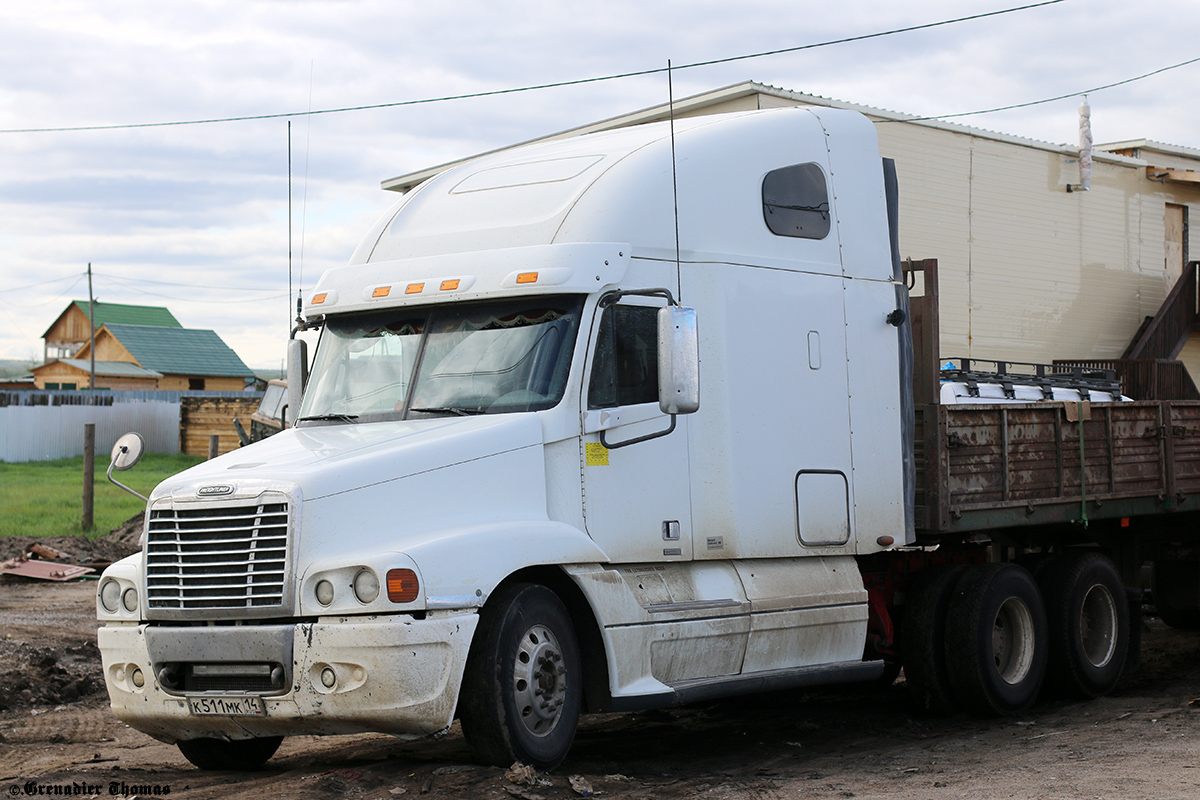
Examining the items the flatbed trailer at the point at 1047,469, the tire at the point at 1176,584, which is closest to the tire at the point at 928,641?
the flatbed trailer at the point at 1047,469

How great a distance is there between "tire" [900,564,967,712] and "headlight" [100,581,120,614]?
18.3ft

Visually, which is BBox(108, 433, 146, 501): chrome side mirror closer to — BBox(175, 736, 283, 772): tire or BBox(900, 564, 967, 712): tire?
BBox(175, 736, 283, 772): tire

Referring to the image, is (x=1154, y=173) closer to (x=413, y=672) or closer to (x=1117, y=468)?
(x=1117, y=468)

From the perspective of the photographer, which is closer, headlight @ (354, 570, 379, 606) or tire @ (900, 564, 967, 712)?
headlight @ (354, 570, 379, 606)

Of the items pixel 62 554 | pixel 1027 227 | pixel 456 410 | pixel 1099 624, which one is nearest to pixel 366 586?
pixel 456 410

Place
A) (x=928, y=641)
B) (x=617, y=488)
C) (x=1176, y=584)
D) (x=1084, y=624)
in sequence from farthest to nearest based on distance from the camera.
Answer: (x=1176, y=584) → (x=1084, y=624) → (x=928, y=641) → (x=617, y=488)

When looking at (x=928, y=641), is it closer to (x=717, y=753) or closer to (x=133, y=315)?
(x=717, y=753)

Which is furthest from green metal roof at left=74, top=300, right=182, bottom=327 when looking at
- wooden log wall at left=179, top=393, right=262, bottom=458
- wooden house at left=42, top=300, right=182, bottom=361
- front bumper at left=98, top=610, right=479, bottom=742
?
front bumper at left=98, top=610, right=479, bottom=742

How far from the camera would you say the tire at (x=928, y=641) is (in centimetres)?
960

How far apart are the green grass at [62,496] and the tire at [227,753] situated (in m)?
14.5

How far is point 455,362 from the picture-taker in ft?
24.2

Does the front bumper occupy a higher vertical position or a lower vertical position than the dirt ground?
higher

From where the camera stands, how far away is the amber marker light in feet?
20.2

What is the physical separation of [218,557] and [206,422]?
36147mm
